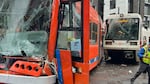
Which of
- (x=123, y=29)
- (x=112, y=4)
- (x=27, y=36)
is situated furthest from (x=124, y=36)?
(x=112, y=4)

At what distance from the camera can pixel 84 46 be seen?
4680 millimetres

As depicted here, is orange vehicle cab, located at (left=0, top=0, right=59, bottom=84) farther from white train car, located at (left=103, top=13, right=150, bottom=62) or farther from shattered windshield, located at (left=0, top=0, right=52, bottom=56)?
white train car, located at (left=103, top=13, right=150, bottom=62)

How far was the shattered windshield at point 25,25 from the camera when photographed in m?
4.82

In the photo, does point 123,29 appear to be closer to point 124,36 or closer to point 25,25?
point 124,36

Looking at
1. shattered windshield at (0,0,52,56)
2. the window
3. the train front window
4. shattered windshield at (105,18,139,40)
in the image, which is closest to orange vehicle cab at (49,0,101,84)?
the train front window

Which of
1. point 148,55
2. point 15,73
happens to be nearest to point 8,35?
point 15,73

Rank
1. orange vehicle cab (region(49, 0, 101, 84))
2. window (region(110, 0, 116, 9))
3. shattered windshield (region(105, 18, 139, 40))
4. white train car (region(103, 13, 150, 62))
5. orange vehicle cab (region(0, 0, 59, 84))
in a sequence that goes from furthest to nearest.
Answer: window (region(110, 0, 116, 9)) < shattered windshield (region(105, 18, 139, 40)) < white train car (region(103, 13, 150, 62)) < orange vehicle cab (region(49, 0, 101, 84)) < orange vehicle cab (region(0, 0, 59, 84))

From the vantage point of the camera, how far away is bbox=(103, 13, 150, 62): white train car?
1609 cm

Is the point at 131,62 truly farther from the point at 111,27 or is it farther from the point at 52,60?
the point at 52,60

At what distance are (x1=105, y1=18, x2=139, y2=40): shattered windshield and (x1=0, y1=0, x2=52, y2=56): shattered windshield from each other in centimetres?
1169

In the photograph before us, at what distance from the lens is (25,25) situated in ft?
16.3

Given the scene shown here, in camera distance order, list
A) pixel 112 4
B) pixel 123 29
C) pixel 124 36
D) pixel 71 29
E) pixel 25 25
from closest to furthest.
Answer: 1. pixel 71 29
2. pixel 25 25
3. pixel 124 36
4. pixel 123 29
5. pixel 112 4

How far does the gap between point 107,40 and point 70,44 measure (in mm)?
12256

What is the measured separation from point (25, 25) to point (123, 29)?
12117 mm
